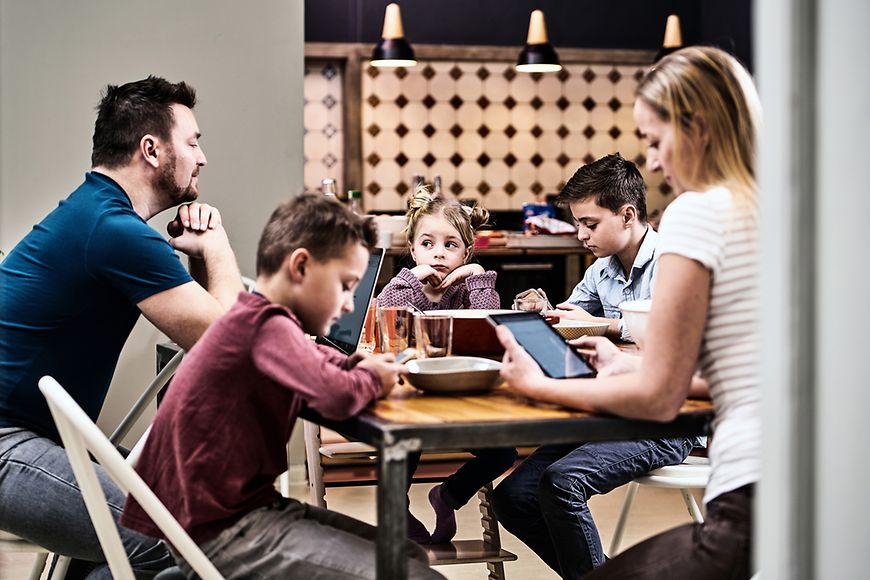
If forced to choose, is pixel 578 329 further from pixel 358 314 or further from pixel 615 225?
pixel 615 225

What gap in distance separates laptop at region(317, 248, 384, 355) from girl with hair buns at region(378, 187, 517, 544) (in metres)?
0.38

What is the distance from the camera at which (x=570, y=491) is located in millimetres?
2336

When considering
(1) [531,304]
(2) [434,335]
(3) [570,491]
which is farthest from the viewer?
(1) [531,304]

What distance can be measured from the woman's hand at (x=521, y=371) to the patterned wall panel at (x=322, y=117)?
6285 mm

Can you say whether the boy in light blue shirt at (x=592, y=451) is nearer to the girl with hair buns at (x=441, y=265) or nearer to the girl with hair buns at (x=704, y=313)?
the girl with hair buns at (x=441, y=265)

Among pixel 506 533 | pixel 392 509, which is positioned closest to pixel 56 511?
pixel 392 509

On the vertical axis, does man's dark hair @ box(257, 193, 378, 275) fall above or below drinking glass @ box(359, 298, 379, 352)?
above

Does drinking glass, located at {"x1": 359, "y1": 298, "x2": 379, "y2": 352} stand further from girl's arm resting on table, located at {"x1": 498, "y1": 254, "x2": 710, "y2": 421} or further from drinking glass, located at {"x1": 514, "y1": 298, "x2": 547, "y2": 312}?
girl's arm resting on table, located at {"x1": 498, "y1": 254, "x2": 710, "y2": 421}

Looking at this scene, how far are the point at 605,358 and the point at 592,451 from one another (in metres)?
0.65

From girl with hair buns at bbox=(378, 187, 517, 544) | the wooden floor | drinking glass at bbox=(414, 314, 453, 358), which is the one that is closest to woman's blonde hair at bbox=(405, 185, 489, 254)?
girl with hair buns at bbox=(378, 187, 517, 544)

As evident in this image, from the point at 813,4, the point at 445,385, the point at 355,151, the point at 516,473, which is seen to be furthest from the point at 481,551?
the point at 355,151

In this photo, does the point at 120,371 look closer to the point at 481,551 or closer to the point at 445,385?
the point at 481,551

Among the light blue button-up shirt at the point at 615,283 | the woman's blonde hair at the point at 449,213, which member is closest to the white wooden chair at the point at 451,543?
the light blue button-up shirt at the point at 615,283

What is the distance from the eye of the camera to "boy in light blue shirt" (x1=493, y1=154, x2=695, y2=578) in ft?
7.71
